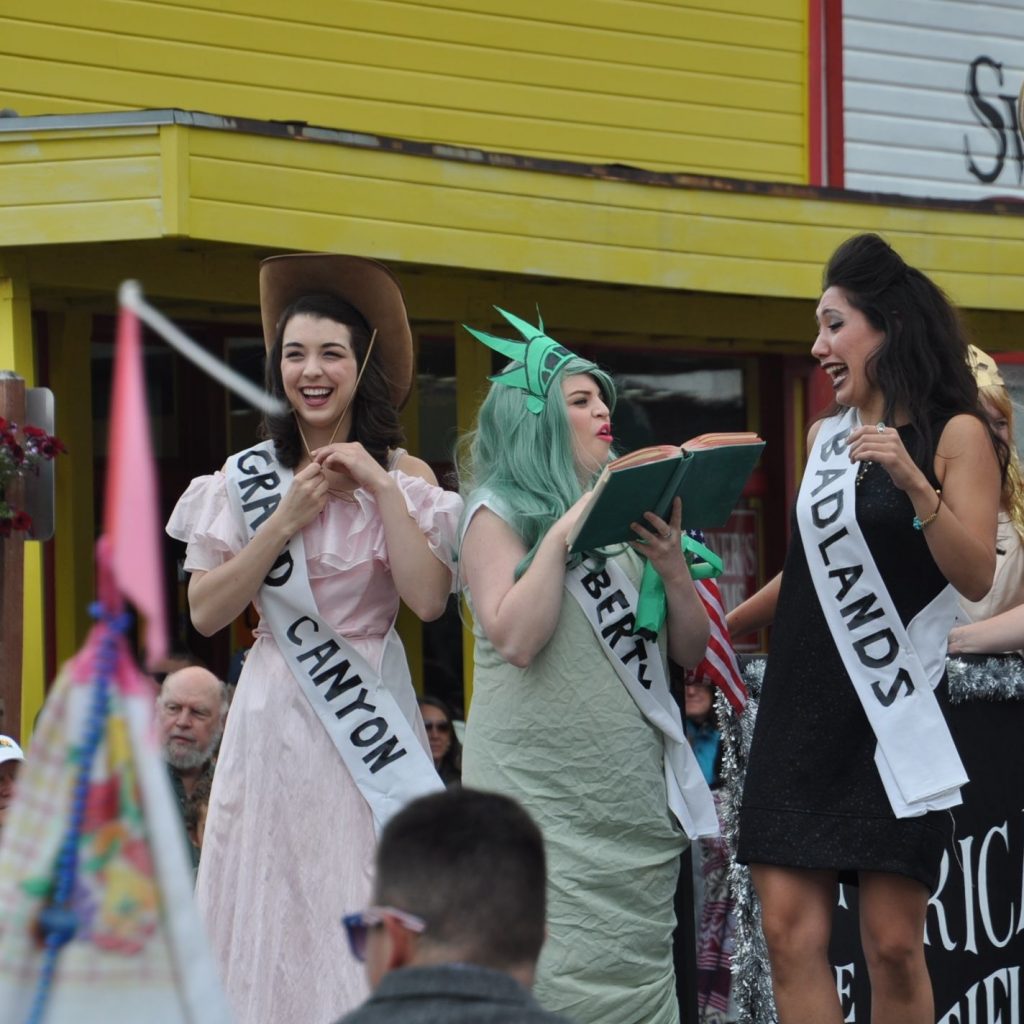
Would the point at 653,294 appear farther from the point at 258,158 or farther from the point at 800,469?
the point at 258,158

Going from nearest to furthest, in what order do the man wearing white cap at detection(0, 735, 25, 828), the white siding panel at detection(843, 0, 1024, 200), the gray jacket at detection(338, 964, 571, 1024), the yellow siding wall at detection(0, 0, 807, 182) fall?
the gray jacket at detection(338, 964, 571, 1024) < the man wearing white cap at detection(0, 735, 25, 828) < the yellow siding wall at detection(0, 0, 807, 182) < the white siding panel at detection(843, 0, 1024, 200)

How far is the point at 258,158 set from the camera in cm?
696

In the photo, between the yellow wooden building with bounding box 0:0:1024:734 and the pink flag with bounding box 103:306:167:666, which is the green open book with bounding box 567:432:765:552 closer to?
the pink flag with bounding box 103:306:167:666

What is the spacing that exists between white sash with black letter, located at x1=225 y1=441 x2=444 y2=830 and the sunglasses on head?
180 cm

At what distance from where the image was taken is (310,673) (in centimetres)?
386

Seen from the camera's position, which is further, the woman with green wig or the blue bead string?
the woman with green wig

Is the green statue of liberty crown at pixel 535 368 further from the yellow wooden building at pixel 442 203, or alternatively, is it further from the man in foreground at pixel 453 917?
the yellow wooden building at pixel 442 203

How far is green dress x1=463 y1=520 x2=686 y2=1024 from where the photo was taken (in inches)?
155

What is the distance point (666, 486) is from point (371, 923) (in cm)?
195

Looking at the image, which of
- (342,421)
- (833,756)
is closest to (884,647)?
(833,756)

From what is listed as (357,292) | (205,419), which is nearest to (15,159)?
(205,419)

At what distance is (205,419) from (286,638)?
5492mm

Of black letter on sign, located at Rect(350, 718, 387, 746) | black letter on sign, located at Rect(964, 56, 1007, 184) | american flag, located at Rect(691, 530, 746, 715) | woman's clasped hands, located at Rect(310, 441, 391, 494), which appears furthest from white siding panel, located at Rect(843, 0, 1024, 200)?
black letter on sign, located at Rect(350, 718, 387, 746)

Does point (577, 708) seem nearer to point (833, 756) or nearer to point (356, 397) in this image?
point (833, 756)
